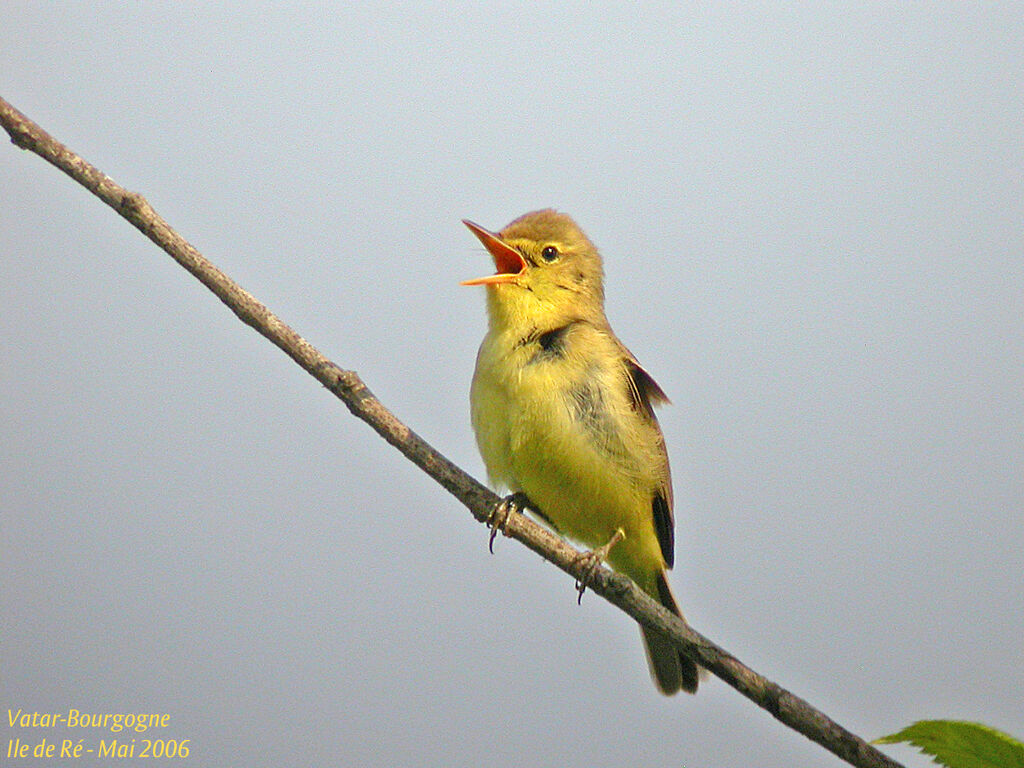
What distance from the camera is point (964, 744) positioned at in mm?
1689

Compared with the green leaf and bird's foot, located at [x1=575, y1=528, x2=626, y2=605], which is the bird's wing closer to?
bird's foot, located at [x1=575, y1=528, x2=626, y2=605]

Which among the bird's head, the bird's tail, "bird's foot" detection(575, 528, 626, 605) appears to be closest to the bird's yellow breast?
the bird's head

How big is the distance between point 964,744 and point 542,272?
3.01 metres

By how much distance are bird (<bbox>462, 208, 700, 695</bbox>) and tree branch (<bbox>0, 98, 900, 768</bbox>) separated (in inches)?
11.6

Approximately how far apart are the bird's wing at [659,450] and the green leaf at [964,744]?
7.94ft

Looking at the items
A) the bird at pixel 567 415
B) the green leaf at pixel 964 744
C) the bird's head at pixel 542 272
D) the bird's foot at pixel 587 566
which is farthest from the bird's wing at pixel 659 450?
the green leaf at pixel 964 744

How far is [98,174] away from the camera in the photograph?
9.06ft

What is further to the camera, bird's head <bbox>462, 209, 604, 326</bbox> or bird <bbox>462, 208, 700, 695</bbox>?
bird's head <bbox>462, 209, 604, 326</bbox>

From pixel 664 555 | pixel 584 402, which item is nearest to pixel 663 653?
pixel 664 555

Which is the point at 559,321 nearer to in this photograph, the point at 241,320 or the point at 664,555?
the point at 664,555

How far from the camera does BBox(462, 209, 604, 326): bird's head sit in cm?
419

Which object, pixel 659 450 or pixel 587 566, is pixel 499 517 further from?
pixel 659 450

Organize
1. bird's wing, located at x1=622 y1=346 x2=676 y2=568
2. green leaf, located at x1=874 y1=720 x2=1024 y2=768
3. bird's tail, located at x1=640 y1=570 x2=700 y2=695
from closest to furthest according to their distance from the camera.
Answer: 1. green leaf, located at x1=874 y1=720 x2=1024 y2=768
2. bird's wing, located at x1=622 y1=346 x2=676 y2=568
3. bird's tail, located at x1=640 y1=570 x2=700 y2=695

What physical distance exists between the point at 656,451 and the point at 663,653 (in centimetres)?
112
